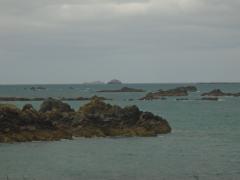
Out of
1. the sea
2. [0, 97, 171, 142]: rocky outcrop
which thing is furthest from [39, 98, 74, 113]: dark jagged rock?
the sea

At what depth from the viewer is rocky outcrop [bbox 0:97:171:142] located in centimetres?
5931

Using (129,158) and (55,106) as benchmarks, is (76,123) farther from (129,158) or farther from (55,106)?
(129,158)

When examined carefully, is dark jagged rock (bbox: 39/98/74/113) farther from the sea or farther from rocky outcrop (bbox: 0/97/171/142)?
→ the sea

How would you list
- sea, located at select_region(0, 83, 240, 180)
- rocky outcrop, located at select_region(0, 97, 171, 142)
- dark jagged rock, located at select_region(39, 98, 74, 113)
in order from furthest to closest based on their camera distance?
dark jagged rock, located at select_region(39, 98, 74, 113)
rocky outcrop, located at select_region(0, 97, 171, 142)
sea, located at select_region(0, 83, 240, 180)

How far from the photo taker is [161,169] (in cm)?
4166

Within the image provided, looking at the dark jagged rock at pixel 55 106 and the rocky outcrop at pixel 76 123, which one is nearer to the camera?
the rocky outcrop at pixel 76 123

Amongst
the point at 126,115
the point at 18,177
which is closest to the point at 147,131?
the point at 126,115

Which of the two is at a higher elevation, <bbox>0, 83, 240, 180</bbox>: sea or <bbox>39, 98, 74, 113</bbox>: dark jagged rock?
<bbox>39, 98, 74, 113</bbox>: dark jagged rock

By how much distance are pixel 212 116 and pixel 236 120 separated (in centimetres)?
1081

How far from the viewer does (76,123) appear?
66688 millimetres

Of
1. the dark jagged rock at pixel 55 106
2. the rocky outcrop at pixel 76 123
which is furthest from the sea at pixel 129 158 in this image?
the dark jagged rock at pixel 55 106

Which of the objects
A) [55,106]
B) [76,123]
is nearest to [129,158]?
[76,123]

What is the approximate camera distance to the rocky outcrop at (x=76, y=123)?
5931cm

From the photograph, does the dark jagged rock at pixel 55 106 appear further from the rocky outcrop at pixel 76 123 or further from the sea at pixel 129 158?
the sea at pixel 129 158
